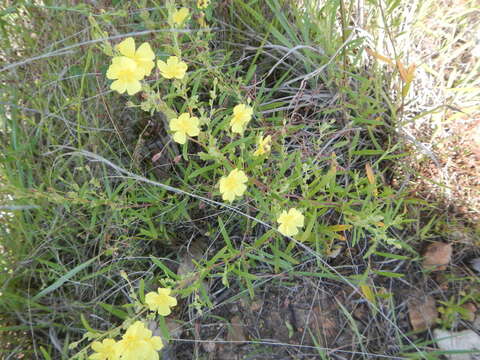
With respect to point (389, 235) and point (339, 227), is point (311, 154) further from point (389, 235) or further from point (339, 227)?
point (389, 235)

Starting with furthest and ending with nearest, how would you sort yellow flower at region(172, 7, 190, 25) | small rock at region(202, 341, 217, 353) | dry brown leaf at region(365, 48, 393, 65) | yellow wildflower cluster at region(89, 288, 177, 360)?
dry brown leaf at region(365, 48, 393, 65) < small rock at region(202, 341, 217, 353) < yellow flower at region(172, 7, 190, 25) < yellow wildflower cluster at region(89, 288, 177, 360)

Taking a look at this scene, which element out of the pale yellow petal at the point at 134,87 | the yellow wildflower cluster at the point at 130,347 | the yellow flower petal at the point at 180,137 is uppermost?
the pale yellow petal at the point at 134,87

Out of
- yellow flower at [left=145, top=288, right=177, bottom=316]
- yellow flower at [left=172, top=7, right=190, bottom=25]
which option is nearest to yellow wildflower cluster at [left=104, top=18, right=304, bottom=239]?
yellow flower at [left=145, top=288, right=177, bottom=316]

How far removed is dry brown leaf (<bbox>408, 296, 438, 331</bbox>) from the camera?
1.78 meters

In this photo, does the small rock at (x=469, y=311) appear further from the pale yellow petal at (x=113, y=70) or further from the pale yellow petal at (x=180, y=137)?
the pale yellow petal at (x=113, y=70)

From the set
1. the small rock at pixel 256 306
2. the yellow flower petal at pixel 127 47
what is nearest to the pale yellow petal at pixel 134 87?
the yellow flower petal at pixel 127 47

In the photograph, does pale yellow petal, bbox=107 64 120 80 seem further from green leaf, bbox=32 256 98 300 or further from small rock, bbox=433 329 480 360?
small rock, bbox=433 329 480 360

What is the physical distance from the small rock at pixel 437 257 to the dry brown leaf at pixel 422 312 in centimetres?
16

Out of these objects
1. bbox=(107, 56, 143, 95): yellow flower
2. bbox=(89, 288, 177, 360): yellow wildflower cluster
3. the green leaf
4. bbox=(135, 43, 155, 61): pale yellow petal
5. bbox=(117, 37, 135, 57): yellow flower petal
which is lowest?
the green leaf

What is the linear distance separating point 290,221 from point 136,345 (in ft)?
2.27

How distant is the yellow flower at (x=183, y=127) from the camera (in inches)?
51.5

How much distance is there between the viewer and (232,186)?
137 cm

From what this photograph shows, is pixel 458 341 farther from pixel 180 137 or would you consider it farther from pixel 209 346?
pixel 180 137

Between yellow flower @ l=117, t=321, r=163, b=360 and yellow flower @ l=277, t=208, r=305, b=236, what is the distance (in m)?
0.61
